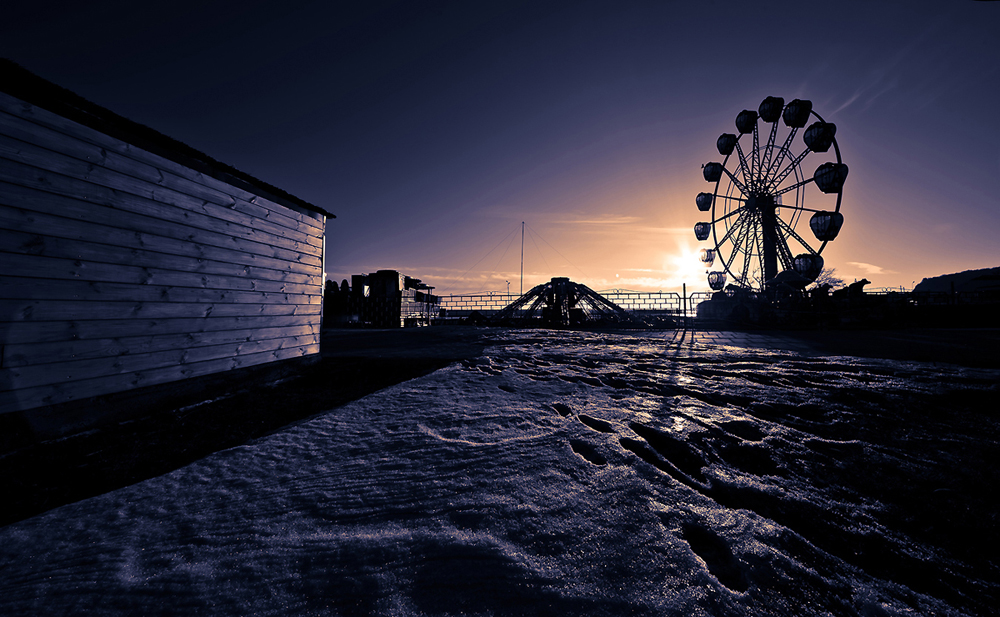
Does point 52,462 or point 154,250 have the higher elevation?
point 154,250

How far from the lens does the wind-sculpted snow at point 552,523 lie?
1.34m

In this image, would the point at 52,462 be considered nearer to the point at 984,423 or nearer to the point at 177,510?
the point at 177,510

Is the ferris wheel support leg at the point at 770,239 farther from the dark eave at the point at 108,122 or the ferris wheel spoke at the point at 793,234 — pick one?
the dark eave at the point at 108,122

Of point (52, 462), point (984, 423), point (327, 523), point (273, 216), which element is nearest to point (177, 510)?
point (327, 523)

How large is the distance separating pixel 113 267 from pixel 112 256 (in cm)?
11

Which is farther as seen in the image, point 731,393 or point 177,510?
point 731,393

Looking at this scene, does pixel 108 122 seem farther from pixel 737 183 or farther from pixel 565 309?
pixel 737 183

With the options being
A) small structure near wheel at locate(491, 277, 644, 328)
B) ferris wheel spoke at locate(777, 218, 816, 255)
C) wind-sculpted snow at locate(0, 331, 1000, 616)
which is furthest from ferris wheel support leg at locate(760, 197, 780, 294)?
wind-sculpted snow at locate(0, 331, 1000, 616)

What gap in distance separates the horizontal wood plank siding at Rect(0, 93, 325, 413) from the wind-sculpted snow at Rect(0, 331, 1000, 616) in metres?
1.97

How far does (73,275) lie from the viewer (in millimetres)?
3281

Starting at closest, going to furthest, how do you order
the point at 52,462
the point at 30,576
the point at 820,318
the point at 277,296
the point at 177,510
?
the point at 30,576, the point at 177,510, the point at 52,462, the point at 277,296, the point at 820,318

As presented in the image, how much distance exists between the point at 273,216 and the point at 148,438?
372 cm

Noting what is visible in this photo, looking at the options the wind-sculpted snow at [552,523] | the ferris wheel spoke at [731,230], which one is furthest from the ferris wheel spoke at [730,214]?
the wind-sculpted snow at [552,523]

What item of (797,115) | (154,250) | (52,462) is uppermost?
(797,115)
